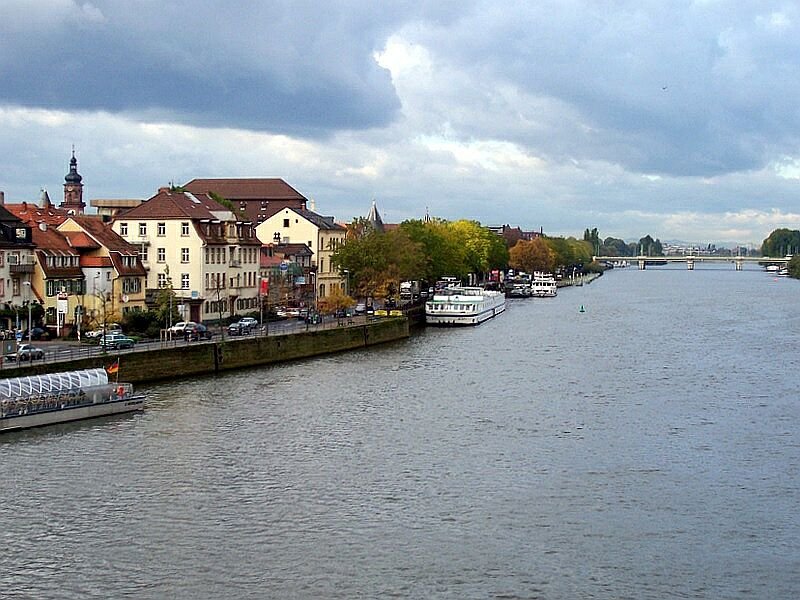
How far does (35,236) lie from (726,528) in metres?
49.6

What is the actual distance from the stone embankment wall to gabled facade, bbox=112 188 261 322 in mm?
9854

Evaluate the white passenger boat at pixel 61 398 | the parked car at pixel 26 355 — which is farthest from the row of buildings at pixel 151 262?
the white passenger boat at pixel 61 398

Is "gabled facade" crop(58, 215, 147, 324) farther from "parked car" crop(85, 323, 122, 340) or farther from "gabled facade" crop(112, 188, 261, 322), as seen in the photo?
"gabled facade" crop(112, 188, 261, 322)

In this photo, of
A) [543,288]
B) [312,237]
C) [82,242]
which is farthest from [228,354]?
[543,288]

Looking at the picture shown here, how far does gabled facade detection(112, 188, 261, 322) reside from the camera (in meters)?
78.7

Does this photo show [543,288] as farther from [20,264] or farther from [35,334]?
[35,334]

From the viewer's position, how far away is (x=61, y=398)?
4469 cm

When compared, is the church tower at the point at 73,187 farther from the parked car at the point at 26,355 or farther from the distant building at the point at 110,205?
the parked car at the point at 26,355

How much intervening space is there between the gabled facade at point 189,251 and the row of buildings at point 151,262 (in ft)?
0.23

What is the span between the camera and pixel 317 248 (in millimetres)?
106625

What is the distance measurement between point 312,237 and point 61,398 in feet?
206

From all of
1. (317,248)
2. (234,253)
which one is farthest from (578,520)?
(317,248)

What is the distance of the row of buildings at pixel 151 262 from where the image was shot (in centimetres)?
6581

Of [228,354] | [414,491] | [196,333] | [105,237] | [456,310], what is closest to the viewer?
[414,491]
